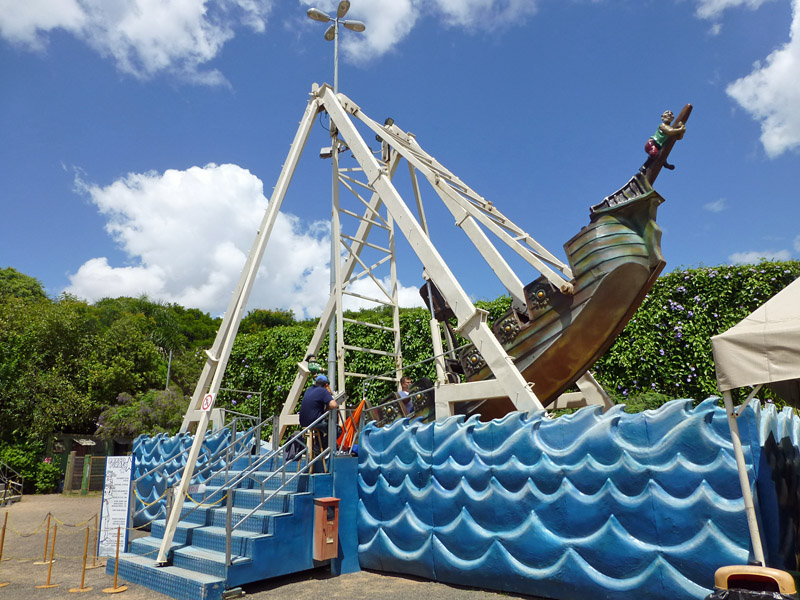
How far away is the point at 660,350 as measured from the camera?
12.4 meters

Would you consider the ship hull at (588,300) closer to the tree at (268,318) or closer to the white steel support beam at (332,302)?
the white steel support beam at (332,302)

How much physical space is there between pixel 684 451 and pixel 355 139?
287 inches

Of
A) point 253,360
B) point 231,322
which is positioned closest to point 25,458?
point 253,360

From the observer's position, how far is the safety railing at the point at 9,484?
715 inches

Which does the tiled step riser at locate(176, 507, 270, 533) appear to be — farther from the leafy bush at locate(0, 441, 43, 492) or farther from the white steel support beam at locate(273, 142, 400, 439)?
the leafy bush at locate(0, 441, 43, 492)

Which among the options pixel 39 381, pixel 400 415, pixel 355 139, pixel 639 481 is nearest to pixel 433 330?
pixel 400 415

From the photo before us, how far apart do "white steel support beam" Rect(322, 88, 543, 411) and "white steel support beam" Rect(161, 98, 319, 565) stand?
3.51ft

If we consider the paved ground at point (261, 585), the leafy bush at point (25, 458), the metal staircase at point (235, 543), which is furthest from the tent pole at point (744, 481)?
the leafy bush at point (25, 458)

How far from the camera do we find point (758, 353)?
425 centimetres

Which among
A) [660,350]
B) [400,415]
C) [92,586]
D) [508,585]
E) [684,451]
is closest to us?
[684,451]

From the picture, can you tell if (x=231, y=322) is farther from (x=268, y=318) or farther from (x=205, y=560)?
(x=268, y=318)

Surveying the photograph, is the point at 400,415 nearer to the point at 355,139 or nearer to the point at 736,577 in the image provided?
the point at 355,139

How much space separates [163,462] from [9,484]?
12667mm

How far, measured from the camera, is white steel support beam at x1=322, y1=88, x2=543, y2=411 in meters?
7.16
